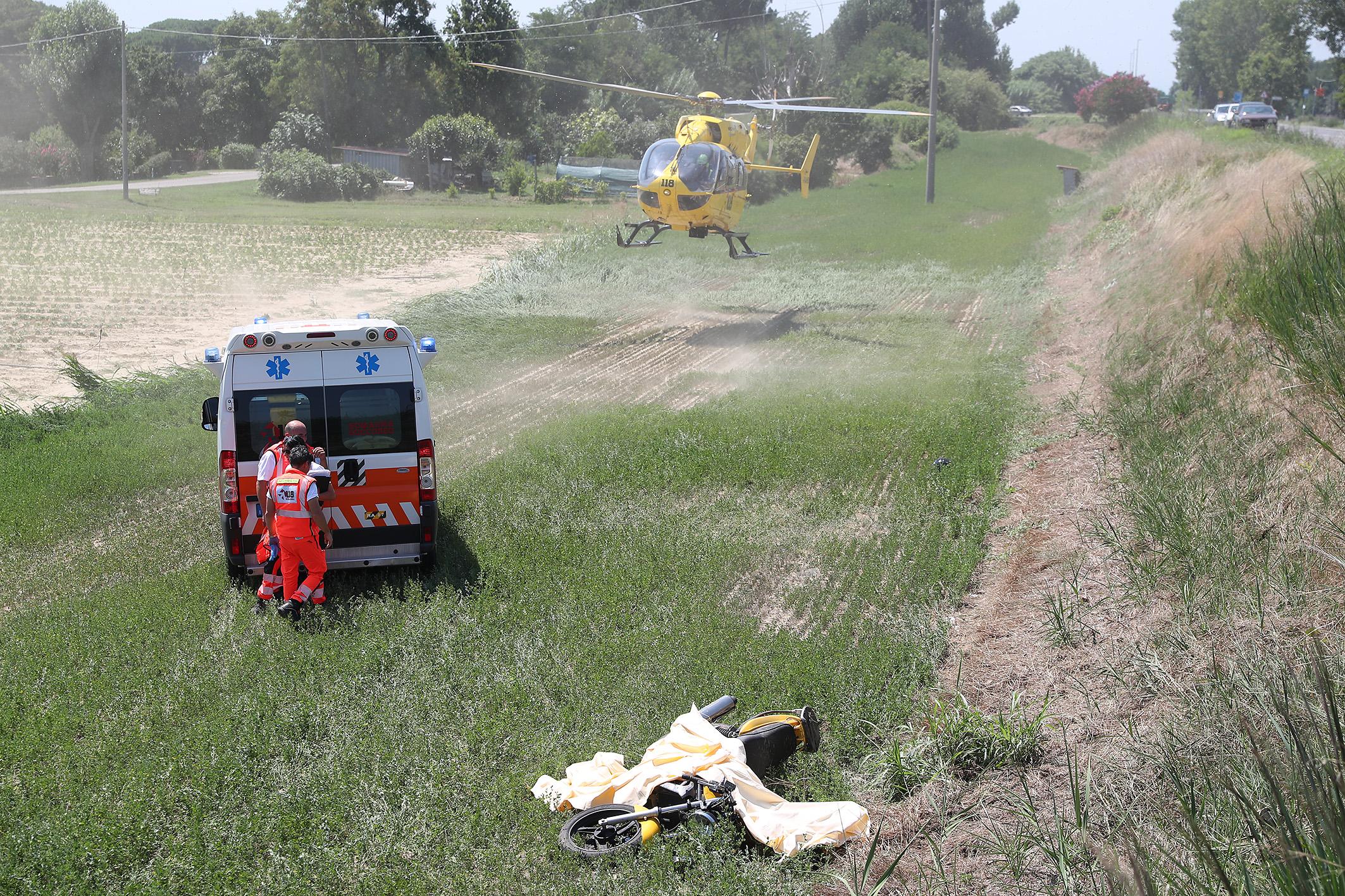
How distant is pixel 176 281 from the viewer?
3034 cm

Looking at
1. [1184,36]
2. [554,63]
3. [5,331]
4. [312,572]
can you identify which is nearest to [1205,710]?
[312,572]

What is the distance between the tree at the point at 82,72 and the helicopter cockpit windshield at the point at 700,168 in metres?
58.9

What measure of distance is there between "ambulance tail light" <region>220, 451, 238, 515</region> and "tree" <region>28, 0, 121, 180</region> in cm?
6859

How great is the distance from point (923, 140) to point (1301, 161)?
5420 centimetres

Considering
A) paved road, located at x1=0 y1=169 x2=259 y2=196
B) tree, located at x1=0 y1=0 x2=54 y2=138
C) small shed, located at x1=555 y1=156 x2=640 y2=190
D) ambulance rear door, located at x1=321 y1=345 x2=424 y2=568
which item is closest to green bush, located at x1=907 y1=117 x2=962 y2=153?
small shed, located at x1=555 y1=156 x2=640 y2=190

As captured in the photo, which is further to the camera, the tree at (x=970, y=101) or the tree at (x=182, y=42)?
the tree at (x=970, y=101)

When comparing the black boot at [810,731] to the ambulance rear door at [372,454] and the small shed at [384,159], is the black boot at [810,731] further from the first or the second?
the small shed at [384,159]

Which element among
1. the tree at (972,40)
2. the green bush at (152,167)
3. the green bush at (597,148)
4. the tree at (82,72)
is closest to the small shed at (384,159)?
the green bush at (597,148)

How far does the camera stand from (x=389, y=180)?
6338 centimetres

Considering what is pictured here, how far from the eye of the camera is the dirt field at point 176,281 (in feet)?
71.7

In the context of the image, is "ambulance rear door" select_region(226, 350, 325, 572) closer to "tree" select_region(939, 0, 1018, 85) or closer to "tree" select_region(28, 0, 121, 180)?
"tree" select_region(28, 0, 121, 180)

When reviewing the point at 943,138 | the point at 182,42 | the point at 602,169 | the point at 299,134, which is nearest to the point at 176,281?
the point at 602,169

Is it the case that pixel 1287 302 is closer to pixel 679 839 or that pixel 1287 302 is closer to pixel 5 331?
pixel 679 839

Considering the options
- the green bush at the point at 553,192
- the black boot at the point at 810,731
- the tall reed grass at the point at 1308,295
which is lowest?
the black boot at the point at 810,731
